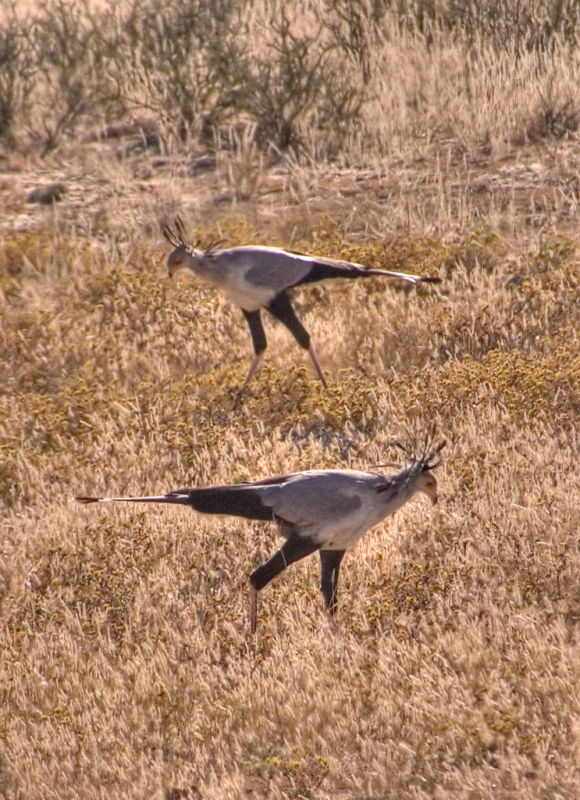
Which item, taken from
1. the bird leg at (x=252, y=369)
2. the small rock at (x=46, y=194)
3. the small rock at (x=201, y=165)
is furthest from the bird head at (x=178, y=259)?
the small rock at (x=201, y=165)

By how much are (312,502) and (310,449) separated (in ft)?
6.49

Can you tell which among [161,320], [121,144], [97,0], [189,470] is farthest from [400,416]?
[97,0]

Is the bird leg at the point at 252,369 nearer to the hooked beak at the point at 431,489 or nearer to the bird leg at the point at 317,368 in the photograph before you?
the bird leg at the point at 317,368

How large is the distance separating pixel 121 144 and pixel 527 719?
32.8 feet

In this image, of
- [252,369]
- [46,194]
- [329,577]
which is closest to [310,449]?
[252,369]

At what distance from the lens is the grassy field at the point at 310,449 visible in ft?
16.1

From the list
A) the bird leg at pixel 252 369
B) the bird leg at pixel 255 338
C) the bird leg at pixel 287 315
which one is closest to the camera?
the bird leg at pixel 287 315

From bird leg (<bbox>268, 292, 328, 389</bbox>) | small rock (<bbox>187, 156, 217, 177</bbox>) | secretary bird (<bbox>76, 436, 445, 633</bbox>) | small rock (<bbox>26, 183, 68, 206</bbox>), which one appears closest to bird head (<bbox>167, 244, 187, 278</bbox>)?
bird leg (<bbox>268, 292, 328, 389</bbox>)

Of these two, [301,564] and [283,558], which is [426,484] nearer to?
[283,558]

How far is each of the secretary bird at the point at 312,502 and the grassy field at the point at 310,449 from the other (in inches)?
20.7

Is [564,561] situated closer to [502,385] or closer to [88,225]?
[502,385]

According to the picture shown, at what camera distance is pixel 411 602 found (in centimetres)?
562

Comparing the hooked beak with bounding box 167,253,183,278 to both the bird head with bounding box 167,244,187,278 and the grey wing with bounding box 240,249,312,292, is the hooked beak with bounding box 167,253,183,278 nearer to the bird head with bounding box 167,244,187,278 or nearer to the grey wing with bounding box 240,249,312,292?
the bird head with bounding box 167,244,187,278

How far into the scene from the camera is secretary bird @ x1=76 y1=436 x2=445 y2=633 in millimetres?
5129
